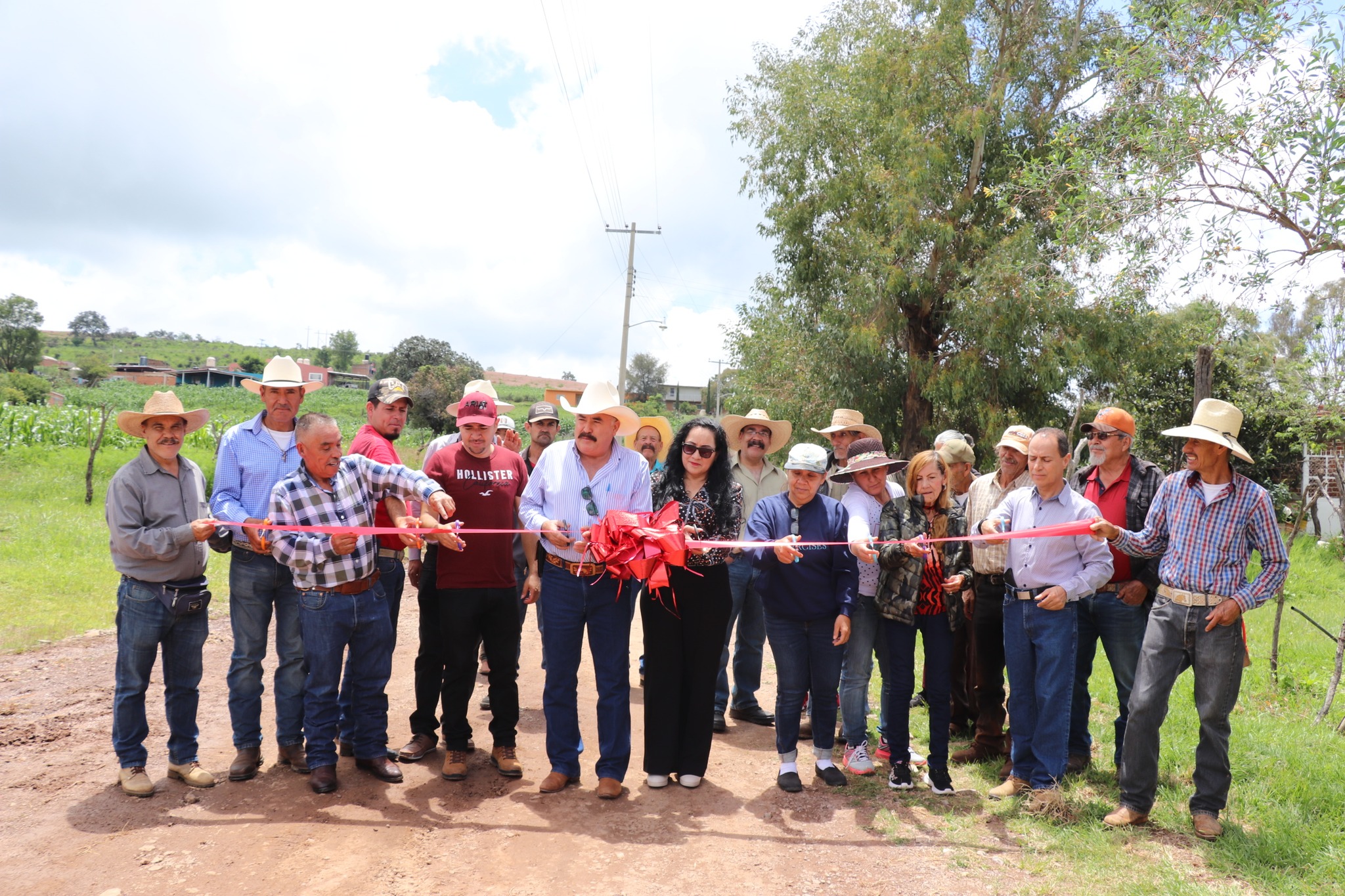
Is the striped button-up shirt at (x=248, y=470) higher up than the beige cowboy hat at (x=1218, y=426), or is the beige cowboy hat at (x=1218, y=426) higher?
the beige cowboy hat at (x=1218, y=426)

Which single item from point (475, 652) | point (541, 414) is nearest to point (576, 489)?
point (475, 652)

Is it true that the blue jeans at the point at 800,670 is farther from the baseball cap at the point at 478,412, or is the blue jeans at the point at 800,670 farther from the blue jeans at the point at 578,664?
the baseball cap at the point at 478,412

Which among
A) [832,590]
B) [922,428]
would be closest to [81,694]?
[832,590]

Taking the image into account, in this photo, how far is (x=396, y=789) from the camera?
5094mm

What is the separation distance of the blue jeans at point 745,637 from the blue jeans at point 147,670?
3656 mm

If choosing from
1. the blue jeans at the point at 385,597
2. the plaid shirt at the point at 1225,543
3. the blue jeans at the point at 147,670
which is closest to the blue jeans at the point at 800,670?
the plaid shirt at the point at 1225,543

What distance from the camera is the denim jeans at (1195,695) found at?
4621 millimetres

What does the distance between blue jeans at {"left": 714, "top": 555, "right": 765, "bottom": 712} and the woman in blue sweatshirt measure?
138 centimetres

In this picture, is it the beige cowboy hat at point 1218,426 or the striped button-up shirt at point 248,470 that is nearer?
the beige cowboy hat at point 1218,426

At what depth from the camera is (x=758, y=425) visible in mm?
6805

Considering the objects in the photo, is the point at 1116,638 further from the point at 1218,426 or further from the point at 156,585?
the point at 156,585

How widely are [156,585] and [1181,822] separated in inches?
230

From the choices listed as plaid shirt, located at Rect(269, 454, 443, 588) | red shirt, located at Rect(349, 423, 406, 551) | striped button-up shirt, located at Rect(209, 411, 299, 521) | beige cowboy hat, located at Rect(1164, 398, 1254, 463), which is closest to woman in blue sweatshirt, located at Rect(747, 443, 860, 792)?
beige cowboy hat, located at Rect(1164, 398, 1254, 463)

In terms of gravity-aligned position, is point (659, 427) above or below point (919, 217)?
below
